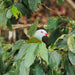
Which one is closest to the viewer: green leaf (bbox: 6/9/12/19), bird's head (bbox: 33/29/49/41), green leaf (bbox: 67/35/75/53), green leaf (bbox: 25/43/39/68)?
green leaf (bbox: 25/43/39/68)

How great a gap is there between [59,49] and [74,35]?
0.14 metres

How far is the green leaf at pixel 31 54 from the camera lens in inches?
49.1

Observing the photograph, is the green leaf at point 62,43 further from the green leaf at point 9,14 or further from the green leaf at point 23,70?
the green leaf at point 9,14

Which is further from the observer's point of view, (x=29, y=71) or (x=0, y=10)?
(x=0, y=10)

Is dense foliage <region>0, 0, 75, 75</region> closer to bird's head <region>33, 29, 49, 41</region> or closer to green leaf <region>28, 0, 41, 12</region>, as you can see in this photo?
green leaf <region>28, 0, 41, 12</region>

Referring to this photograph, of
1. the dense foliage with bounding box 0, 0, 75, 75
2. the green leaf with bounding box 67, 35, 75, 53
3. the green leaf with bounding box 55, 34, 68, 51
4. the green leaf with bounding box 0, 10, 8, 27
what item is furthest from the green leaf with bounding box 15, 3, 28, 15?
the green leaf with bounding box 67, 35, 75, 53

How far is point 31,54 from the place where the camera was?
4.15ft

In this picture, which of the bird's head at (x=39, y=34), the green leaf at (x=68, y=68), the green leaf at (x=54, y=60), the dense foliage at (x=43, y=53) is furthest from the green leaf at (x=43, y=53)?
the bird's head at (x=39, y=34)

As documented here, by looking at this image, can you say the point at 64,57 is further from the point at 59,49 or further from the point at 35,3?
the point at 35,3

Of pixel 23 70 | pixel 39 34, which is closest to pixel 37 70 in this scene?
pixel 23 70

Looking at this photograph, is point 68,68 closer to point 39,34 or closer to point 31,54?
point 31,54

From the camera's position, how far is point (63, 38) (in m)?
1.51

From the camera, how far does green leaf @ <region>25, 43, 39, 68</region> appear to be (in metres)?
1.25

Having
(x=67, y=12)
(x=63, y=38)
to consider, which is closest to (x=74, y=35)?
(x=63, y=38)
